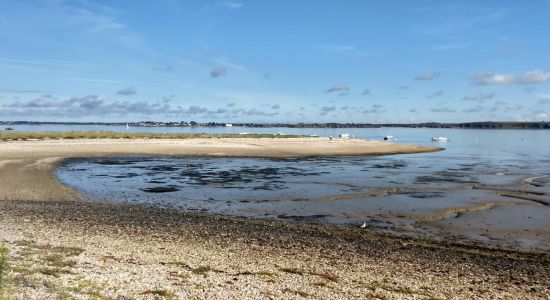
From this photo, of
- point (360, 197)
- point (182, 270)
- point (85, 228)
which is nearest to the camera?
point (182, 270)

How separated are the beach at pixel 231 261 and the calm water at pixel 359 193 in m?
2.70

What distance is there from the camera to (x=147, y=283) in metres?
9.60

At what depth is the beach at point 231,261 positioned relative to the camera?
9.52 metres

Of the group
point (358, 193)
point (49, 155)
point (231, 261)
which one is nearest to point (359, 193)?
point (358, 193)

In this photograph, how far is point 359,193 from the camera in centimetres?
2653

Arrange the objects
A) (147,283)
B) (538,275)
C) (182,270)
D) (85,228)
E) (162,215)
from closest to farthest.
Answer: (147,283)
(182,270)
(538,275)
(85,228)
(162,215)

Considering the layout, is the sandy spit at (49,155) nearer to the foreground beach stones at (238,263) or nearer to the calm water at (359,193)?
the calm water at (359,193)

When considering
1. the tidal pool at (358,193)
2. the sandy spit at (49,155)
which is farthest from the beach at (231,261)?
the sandy spit at (49,155)

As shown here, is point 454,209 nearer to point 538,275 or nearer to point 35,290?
point 538,275

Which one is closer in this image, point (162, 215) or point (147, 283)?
point (147, 283)

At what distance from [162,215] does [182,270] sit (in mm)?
8308

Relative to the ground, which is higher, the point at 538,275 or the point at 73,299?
the point at 73,299

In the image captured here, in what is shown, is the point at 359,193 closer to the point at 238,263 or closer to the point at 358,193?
the point at 358,193

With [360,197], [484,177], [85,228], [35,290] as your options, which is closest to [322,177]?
[360,197]
